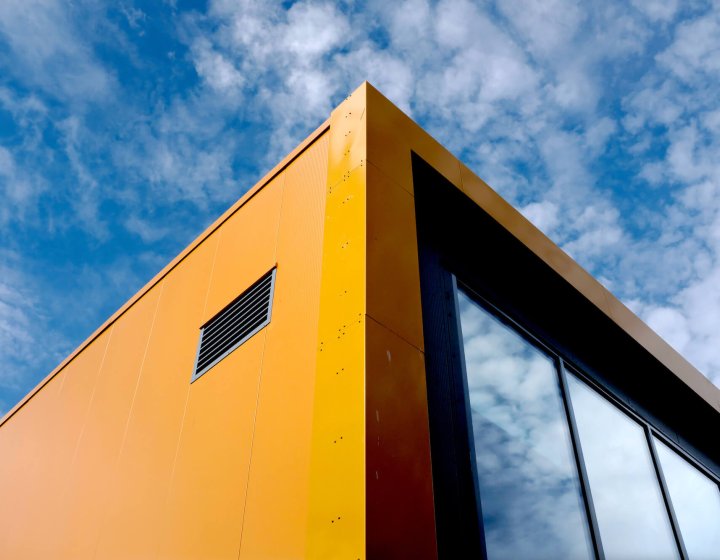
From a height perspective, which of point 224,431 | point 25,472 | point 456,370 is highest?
point 25,472

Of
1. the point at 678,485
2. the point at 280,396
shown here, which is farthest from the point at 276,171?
the point at 678,485

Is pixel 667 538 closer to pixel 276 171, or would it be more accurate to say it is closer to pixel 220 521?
pixel 220 521

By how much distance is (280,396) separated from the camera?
145 inches

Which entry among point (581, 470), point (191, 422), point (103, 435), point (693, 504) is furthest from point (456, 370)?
point (693, 504)

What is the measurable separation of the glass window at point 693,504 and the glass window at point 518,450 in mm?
2011

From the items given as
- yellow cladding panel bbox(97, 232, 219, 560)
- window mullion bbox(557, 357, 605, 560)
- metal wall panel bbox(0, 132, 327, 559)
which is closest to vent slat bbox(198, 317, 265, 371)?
metal wall panel bbox(0, 132, 327, 559)

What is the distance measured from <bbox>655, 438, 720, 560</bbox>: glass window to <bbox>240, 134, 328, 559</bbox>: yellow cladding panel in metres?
4.01

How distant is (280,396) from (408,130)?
2.10m

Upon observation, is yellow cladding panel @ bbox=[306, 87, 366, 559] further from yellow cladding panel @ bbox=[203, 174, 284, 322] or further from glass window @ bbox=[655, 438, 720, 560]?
glass window @ bbox=[655, 438, 720, 560]

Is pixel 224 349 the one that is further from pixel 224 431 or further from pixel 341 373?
pixel 341 373

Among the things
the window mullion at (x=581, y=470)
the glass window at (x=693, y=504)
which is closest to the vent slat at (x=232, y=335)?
the window mullion at (x=581, y=470)

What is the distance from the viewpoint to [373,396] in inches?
113

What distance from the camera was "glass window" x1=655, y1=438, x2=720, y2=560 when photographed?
18.6ft

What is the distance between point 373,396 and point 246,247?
255 centimetres
